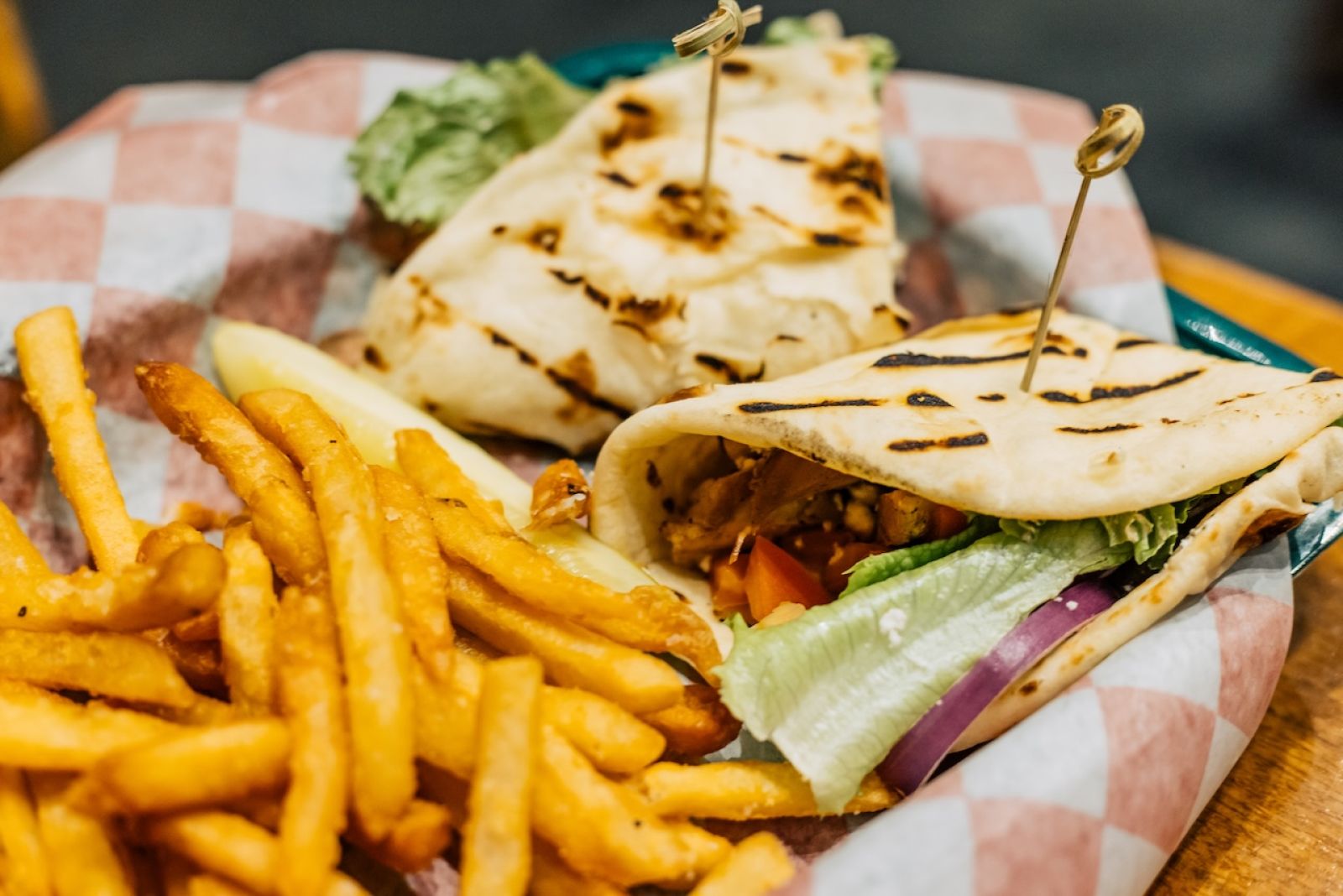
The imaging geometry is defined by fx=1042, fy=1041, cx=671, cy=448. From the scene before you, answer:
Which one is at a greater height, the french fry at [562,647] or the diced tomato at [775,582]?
the french fry at [562,647]

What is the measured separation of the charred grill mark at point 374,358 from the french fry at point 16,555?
0.87 meters

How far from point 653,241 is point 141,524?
1.17 metres

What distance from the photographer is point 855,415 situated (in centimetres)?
165

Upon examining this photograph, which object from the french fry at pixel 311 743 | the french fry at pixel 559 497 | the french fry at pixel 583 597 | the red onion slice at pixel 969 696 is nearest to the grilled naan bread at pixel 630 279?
the french fry at pixel 559 497

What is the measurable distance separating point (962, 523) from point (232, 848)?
3.92 feet

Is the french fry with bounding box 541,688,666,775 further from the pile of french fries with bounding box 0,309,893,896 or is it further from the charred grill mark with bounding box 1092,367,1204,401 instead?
the charred grill mark with bounding box 1092,367,1204,401

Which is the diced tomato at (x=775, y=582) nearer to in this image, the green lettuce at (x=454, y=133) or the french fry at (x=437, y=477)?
the french fry at (x=437, y=477)

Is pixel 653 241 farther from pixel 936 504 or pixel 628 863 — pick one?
pixel 628 863

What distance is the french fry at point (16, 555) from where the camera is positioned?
1.56m

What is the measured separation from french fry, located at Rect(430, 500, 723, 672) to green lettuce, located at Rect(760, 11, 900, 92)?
Answer: 1.90 metres

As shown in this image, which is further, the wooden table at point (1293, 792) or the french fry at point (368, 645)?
the wooden table at point (1293, 792)

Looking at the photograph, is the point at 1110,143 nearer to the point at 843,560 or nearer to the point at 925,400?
the point at 925,400

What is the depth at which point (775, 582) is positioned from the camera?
182cm

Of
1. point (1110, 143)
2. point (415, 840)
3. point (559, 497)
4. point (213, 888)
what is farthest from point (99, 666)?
point (1110, 143)
